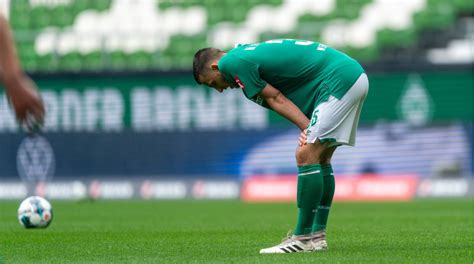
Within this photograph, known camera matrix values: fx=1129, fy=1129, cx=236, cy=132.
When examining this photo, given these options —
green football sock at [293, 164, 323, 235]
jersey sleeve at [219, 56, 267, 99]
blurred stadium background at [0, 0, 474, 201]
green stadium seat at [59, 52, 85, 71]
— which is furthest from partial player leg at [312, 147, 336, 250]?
green stadium seat at [59, 52, 85, 71]

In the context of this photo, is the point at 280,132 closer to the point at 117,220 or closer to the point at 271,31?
the point at 271,31

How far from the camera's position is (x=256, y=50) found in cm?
967

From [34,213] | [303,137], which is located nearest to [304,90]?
[303,137]

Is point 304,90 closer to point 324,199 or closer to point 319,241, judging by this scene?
point 324,199

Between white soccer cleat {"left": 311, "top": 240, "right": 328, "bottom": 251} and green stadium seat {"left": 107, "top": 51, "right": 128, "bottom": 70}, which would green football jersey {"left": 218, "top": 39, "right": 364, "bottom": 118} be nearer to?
white soccer cleat {"left": 311, "top": 240, "right": 328, "bottom": 251}

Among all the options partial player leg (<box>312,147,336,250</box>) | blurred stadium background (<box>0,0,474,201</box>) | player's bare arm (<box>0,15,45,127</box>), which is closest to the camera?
player's bare arm (<box>0,15,45,127</box>)

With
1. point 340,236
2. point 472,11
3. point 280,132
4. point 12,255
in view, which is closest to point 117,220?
point 340,236

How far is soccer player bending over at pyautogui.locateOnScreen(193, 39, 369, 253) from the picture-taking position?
9531 millimetres

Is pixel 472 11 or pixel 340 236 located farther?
pixel 472 11

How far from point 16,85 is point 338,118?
396cm

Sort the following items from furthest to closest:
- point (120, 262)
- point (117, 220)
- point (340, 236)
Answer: point (117, 220)
point (340, 236)
point (120, 262)

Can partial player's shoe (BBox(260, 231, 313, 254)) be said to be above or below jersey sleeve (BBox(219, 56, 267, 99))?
below

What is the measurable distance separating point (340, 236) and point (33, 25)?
23521 millimetres

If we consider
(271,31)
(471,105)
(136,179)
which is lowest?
(136,179)
